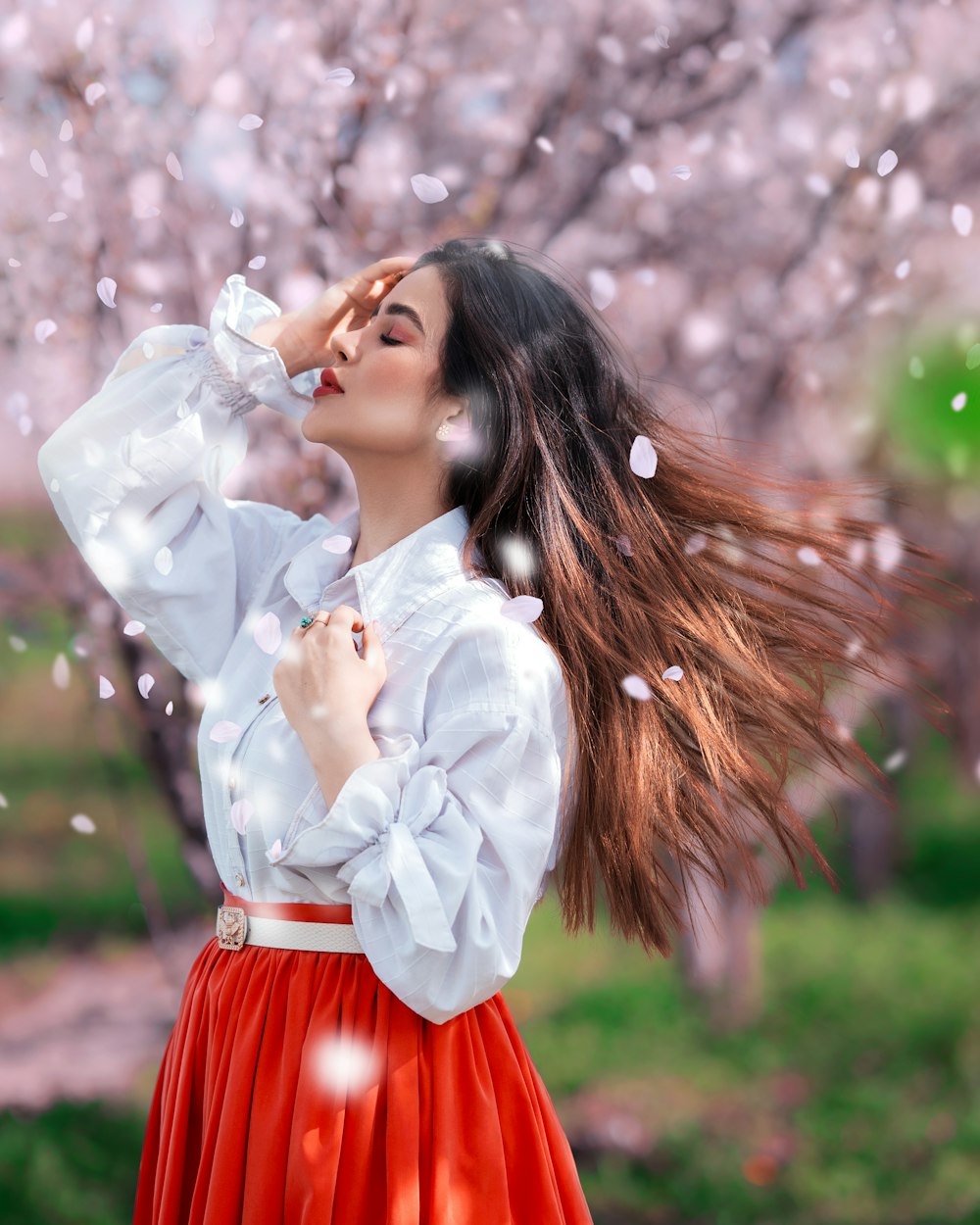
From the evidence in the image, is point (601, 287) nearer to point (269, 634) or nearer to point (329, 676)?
point (269, 634)

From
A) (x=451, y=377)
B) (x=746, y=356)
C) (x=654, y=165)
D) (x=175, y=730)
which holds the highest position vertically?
(x=451, y=377)

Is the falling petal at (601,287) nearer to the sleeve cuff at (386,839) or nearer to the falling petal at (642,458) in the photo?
the falling petal at (642,458)

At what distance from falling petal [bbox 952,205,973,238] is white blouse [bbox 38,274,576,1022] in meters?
2.35

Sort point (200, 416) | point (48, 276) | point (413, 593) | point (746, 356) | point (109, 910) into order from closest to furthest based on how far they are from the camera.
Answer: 1. point (413, 593)
2. point (200, 416)
3. point (48, 276)
4. point (746, 356)
5. point (109, 910)

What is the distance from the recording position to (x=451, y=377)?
1.66 m

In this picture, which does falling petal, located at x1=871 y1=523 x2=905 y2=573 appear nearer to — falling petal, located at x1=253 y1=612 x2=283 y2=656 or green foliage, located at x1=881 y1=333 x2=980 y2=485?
falling petal, located at x1=253 y1=612 x2=283 y2=656

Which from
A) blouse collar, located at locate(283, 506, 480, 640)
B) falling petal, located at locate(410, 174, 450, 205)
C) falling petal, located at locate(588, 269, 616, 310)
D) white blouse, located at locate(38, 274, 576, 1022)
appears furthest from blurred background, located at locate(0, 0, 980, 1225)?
blouse collar, located at locate(283, 506, 480, 640)

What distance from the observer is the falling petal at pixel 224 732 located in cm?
157

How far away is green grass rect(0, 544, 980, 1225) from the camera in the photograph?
3.36 m

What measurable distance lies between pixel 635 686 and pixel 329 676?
43 centimetres

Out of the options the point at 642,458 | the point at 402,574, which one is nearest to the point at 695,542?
the point at 642,458

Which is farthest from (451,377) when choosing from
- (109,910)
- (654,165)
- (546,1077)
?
(109,910)

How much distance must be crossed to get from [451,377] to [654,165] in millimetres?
1818

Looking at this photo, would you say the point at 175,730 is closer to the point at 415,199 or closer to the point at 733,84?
the point at 415,199
